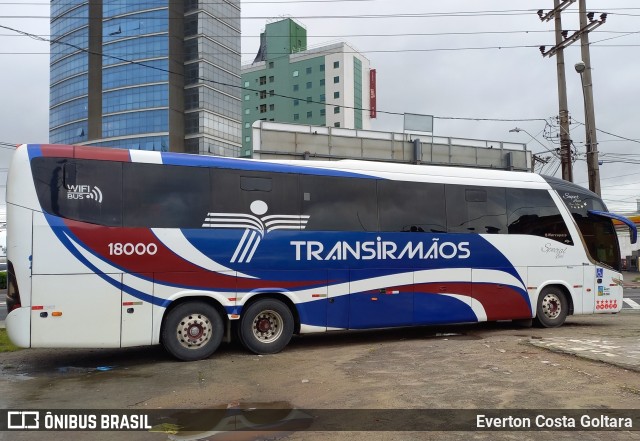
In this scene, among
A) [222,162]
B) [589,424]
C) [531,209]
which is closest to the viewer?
[589,424]

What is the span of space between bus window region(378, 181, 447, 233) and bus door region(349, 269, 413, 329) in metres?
0.97

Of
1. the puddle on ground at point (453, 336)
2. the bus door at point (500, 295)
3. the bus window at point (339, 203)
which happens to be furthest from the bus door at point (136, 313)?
the bus door at point (500, 295)

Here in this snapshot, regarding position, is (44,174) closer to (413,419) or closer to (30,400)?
(30,400)

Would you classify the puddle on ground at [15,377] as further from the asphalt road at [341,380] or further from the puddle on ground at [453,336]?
the puddle on ground at [453,336]

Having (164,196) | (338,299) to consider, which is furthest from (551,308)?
(164,196)

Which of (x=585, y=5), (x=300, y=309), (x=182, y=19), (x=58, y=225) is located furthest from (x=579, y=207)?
(x=182, y=19)

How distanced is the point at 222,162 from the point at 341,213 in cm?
244

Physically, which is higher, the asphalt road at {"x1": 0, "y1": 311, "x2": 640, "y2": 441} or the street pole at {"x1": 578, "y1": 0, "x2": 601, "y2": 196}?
the street pole at {"x1": 578, "y1": 0, "x2": 601, "y2": 196}

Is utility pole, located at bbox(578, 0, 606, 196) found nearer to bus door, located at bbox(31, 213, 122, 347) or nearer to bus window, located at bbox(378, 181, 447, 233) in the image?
bus window, located at bbox(378, 181, 447, 233)

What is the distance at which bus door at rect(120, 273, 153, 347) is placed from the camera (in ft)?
28.5

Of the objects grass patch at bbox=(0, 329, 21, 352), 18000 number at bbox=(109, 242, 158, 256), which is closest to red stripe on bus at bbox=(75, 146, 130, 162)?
18000 number at bbox=(109, 242, 158, 256)

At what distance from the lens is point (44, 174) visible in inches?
327

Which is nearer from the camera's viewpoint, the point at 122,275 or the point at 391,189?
the point at 122,275

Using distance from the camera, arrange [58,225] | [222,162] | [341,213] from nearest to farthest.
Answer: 1. [58,225]
2. [222,162]
3. [341,213]
